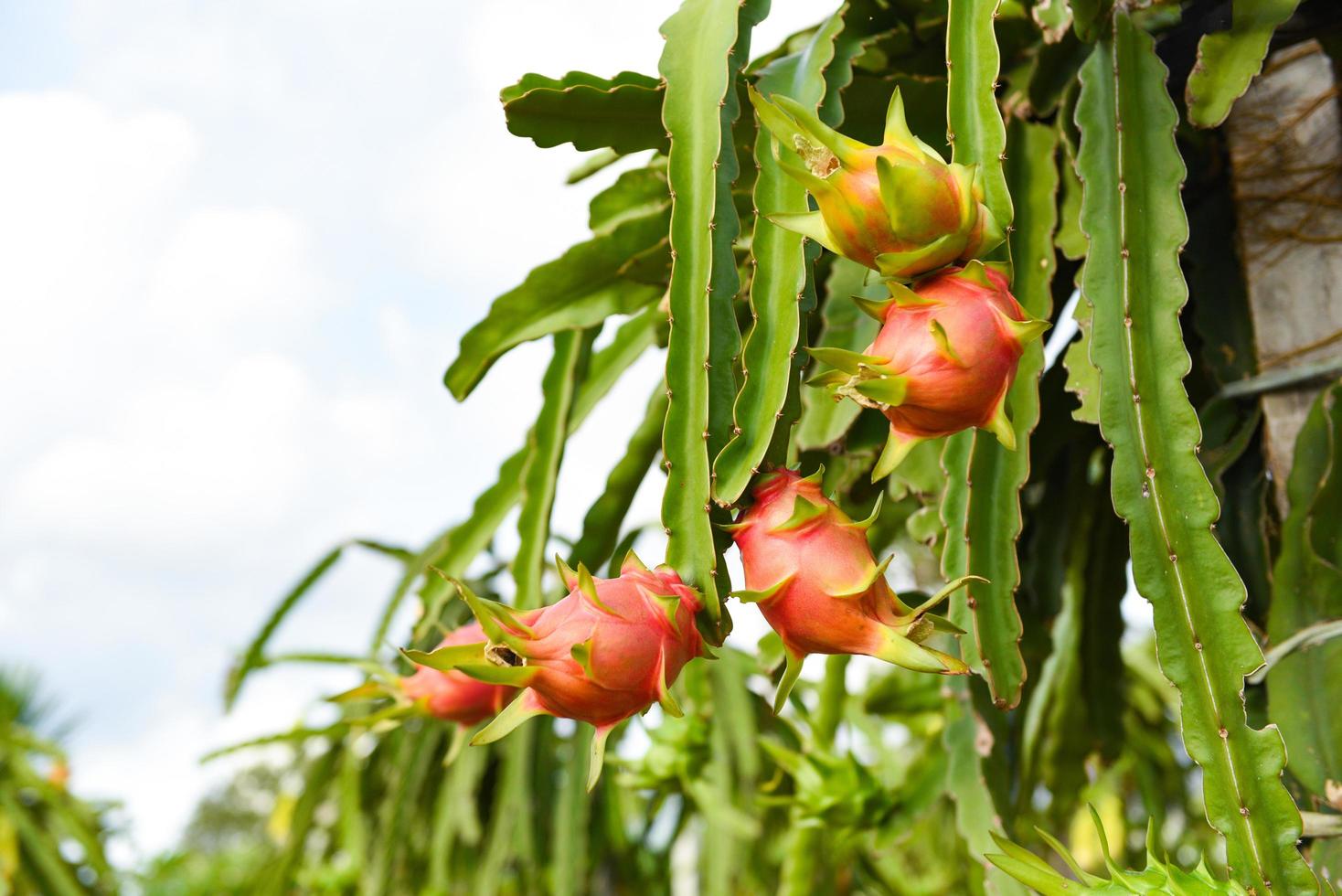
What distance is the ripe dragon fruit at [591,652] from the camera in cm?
50

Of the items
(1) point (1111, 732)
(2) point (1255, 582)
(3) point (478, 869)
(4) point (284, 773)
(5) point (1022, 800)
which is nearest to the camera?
(2) point (1255, 582)

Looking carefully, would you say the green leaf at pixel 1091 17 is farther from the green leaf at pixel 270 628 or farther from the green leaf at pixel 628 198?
the green leaf at pixel 270 628

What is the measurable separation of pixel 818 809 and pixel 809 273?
0.70m

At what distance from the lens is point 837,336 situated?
901mm

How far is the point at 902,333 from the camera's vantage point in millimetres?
528

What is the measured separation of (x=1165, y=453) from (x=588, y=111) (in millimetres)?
443

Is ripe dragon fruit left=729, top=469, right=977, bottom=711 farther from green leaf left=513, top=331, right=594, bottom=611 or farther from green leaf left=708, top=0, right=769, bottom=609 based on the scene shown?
green leaf left=513, top=331, right=594, bottom=611

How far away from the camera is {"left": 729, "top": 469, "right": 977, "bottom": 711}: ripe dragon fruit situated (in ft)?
1.68

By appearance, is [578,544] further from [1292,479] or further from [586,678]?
[1292,479]

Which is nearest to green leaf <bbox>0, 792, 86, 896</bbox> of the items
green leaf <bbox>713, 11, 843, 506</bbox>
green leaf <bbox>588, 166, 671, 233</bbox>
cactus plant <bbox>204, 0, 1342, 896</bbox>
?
cactus plant <bbox>204, 0, 1342, 896</bbox>

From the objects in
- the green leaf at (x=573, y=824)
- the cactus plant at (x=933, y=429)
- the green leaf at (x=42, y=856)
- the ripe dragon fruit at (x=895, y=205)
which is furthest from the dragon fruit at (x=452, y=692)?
the green leaf at (x=42, y=856)

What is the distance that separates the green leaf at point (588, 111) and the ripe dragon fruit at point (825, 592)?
14.8 inches

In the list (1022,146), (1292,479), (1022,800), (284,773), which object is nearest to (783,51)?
(1022,146)

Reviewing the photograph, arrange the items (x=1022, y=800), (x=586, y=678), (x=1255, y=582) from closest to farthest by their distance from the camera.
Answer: (x=586, y=678), (x=1255, y=582), (x=1022, y=800)
